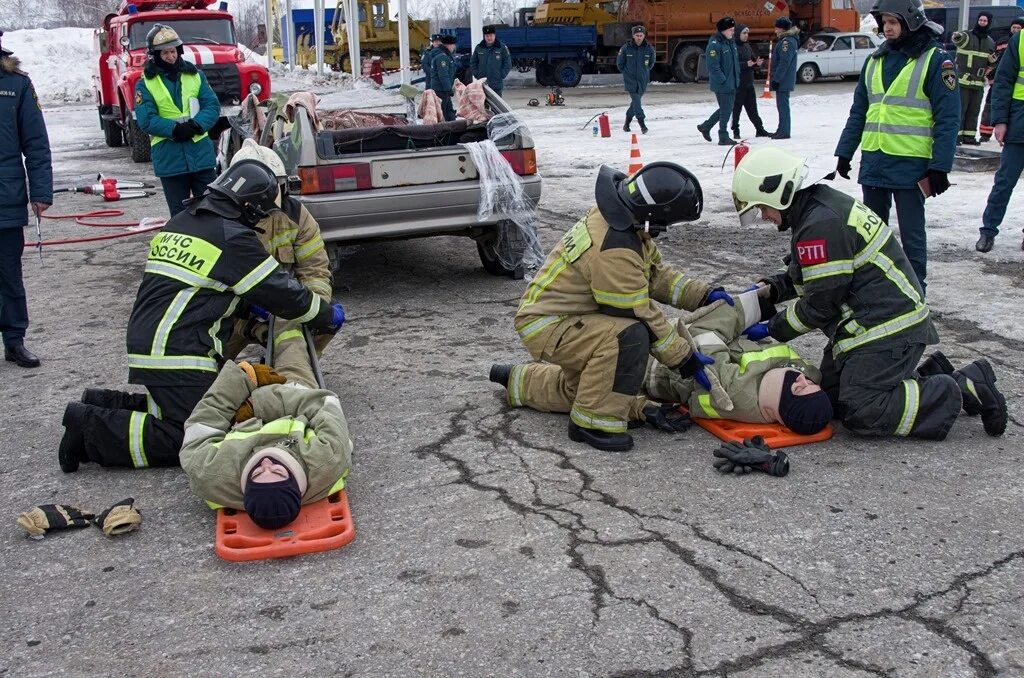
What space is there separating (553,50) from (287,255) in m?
26.5

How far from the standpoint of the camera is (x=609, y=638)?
2.90m

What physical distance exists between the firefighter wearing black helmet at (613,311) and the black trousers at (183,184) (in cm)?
413

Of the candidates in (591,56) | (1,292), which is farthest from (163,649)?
(591,56)

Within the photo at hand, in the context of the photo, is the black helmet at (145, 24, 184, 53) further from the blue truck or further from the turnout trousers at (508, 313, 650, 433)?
the blue truck

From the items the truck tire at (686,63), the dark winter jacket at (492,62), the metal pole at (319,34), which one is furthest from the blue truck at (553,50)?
the dark winter jacket at (492,62)

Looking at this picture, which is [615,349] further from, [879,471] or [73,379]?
[73,379]

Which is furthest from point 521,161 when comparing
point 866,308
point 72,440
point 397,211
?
point 72,440

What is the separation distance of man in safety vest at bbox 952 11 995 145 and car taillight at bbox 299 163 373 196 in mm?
9097

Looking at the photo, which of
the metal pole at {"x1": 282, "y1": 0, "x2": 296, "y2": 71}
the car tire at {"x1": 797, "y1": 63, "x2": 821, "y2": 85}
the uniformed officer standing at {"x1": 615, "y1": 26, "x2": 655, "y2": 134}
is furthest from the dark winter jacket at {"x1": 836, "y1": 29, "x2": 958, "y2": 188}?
the metal pole at {"x1": 282, "y1": 0, "x2": 296, "y2": 71}

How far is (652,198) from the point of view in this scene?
416 cm

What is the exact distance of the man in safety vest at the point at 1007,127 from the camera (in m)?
7.35

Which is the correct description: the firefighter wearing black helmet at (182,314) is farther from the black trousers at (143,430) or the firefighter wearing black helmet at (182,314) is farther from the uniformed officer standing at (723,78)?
the uniformed officer standing at (723,78)

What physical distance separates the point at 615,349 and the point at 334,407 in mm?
1224

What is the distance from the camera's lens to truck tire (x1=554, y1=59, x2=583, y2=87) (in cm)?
3050
